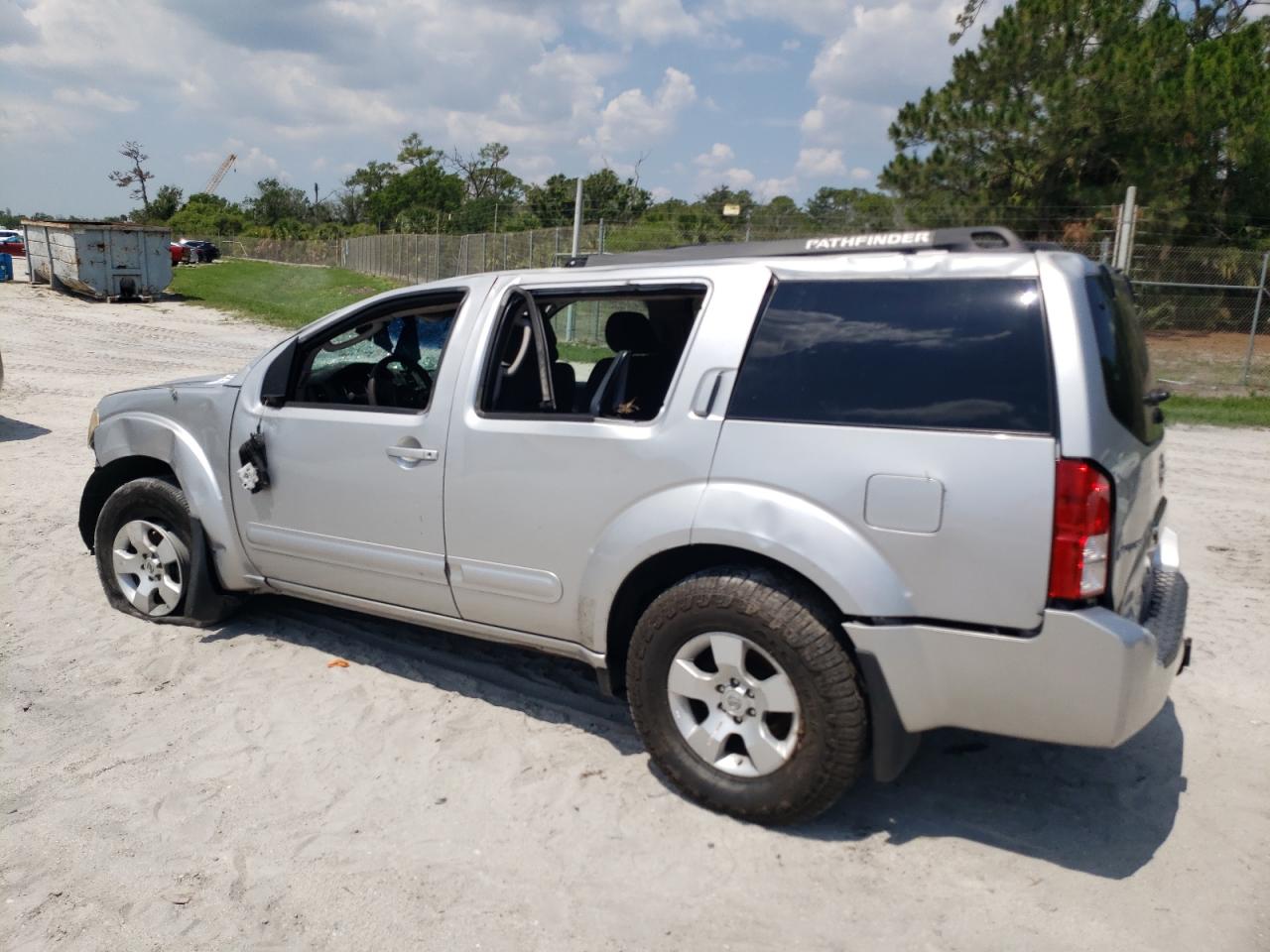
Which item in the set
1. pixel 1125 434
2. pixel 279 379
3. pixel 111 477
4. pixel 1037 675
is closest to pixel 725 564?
pixel 1037 675

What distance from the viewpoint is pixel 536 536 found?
12.6 ft

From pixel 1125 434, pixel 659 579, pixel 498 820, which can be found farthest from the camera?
pixel 659 579

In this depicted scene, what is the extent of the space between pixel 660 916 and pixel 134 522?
345 cm

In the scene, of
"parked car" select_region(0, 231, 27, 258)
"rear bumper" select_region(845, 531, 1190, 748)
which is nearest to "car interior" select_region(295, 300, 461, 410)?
"rear bumper" select_region(845, 531, 1190, 748)

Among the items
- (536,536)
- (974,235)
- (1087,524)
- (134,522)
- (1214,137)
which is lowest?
(134,522)

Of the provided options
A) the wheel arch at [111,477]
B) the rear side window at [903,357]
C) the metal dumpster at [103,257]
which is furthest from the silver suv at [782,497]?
the metal dumpster at [103,257]

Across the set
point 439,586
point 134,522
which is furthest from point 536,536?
point 134,522

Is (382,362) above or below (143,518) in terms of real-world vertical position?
above

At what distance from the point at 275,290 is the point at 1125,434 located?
37.2 m

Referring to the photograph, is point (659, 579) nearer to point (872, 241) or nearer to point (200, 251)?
point (872, 241)

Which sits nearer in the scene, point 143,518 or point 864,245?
point 864,245

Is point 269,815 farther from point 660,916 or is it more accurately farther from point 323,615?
point 323,615

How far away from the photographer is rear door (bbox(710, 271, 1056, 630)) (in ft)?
9.57

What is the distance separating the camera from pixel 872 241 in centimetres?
340
